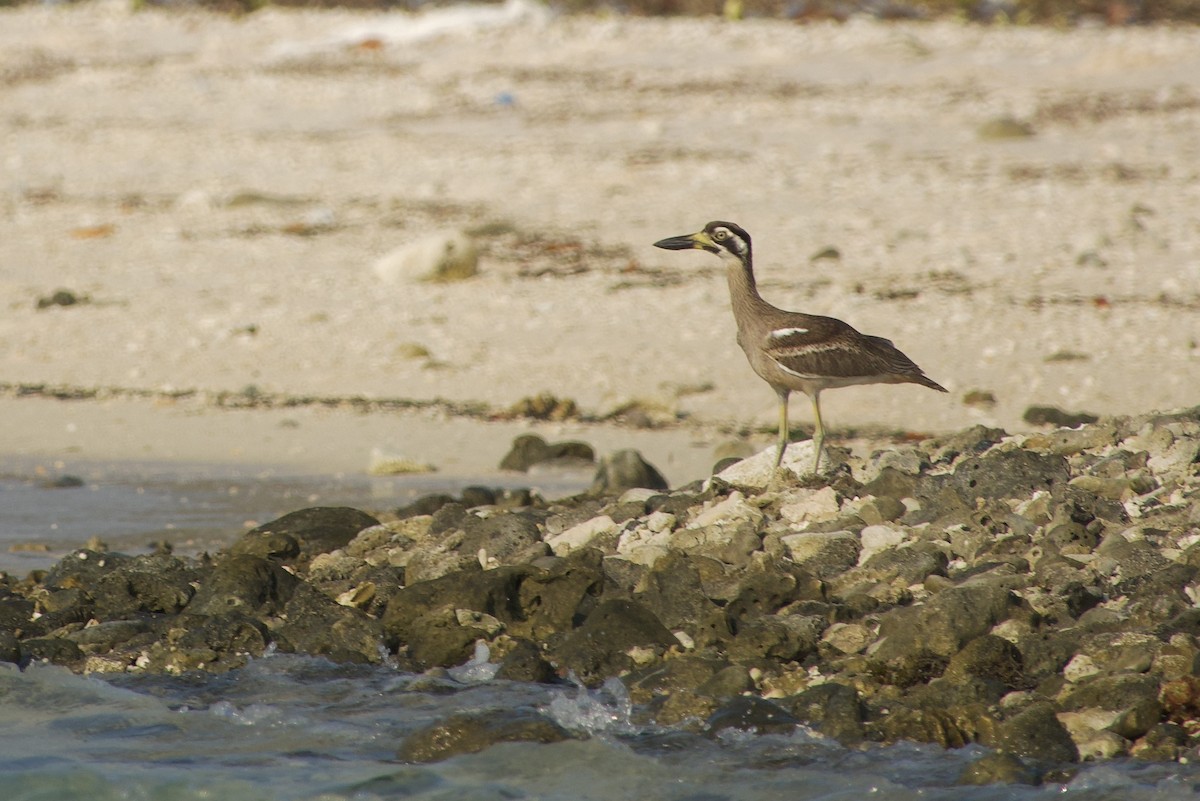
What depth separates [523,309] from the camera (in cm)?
1166

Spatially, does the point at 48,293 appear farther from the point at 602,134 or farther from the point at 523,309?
the point at 602,134

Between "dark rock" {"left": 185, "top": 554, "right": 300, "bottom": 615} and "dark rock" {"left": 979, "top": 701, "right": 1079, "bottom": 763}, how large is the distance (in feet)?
9.00

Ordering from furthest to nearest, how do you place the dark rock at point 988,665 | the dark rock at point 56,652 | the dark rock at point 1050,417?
the dark rock at point 1050,417, the dark rock at point 56,652, the dark rock at point 988,665

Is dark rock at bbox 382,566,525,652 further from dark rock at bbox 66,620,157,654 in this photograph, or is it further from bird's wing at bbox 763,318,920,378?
bird's wing at bbox 763,318,920,378

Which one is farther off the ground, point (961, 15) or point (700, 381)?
point (961, 15)

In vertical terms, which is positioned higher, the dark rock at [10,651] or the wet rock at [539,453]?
the wet rock at [539,453]

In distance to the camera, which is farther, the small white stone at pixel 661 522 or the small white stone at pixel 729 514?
the small white stone at pixel 661 522

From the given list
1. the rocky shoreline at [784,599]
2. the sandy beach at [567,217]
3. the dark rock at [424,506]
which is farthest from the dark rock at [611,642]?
the sandy beach at [567,217]

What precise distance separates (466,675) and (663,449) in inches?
116

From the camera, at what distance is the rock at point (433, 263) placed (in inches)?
488

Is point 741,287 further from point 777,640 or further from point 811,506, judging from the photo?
point 777,640

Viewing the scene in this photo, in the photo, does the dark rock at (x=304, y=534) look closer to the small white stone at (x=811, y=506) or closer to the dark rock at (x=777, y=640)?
the small white stone at (x=811, y=506)

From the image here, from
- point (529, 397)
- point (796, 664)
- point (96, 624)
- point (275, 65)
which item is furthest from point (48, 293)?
point (275, 65)

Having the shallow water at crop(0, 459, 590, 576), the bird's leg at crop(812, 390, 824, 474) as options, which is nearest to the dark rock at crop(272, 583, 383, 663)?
the shallow water at crop(0, 459, 590, 576)
